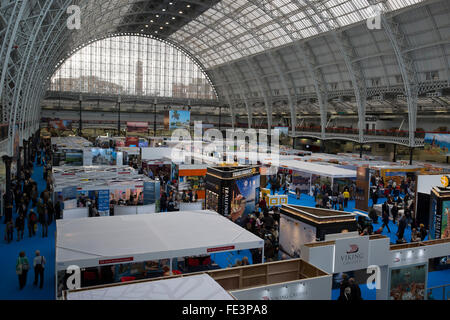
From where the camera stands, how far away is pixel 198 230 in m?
10.5

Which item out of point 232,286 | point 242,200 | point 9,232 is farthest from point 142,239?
point 242,200

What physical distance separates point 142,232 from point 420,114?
3717 cm

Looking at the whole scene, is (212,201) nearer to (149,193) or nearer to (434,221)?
(149,193)

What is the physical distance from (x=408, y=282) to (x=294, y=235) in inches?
136

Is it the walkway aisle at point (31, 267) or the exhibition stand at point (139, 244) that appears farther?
the walkway aisle at point (31, 267)

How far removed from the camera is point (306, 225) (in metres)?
11.3

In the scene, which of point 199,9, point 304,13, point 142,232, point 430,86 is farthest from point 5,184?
point 199,9

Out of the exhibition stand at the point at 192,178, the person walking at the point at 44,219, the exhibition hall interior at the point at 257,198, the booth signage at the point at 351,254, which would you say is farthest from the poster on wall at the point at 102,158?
the booth signage at the point at 351,254

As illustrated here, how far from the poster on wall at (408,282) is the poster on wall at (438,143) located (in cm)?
2231

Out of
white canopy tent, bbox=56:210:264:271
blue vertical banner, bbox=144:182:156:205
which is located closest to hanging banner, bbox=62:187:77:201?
blue vertical banner, bbox=144:182:156:205

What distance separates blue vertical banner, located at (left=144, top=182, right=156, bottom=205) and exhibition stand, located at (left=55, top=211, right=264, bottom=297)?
255 inches

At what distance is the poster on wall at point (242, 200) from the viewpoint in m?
15.8

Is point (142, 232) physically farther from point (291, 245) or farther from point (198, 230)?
point (291, 245)

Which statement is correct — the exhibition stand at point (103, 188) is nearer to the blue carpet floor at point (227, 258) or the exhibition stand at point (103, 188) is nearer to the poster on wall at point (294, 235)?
the blue carpet floor at point (227, 258)
